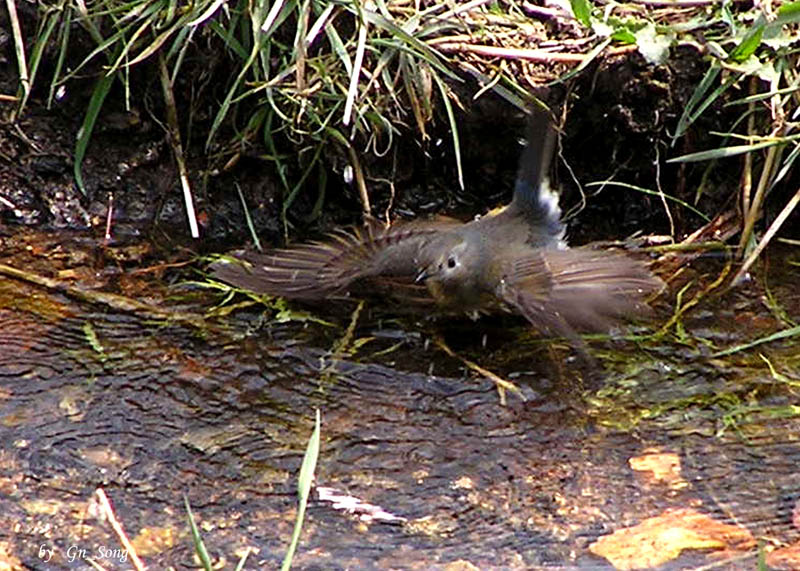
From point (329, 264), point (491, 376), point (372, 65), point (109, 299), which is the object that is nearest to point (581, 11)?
point (372, 65)

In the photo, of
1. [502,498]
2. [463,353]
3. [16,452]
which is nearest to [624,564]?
[502,498]

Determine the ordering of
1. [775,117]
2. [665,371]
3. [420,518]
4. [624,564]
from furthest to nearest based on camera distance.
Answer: [775,117] → [665,371] → [420,518] → [624,564]

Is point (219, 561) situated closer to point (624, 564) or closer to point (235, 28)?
point (624, 564)

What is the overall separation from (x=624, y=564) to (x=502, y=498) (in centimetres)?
42

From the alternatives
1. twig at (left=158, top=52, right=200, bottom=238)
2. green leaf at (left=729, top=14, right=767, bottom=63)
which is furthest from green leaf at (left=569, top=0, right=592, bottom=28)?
twig at (left=158, top=52, right=200, bottom=238)

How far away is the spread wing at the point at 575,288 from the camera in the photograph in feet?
14.3

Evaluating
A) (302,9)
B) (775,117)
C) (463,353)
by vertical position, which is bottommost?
(463,353)

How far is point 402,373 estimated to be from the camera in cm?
436

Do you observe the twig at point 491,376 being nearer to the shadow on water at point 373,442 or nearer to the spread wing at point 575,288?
the shadow on water at point 373,442

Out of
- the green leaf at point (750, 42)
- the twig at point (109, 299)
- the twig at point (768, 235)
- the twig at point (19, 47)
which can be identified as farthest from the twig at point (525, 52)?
the twig at point (19, 47)

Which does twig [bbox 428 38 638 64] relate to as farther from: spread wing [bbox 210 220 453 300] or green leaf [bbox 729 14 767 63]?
spread wing [bbox 210 220 453 300]

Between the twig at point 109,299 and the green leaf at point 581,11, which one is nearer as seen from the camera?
the twig at point 109,299

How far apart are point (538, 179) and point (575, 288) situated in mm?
658

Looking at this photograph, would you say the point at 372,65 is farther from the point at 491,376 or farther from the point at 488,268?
the point at 491,376
